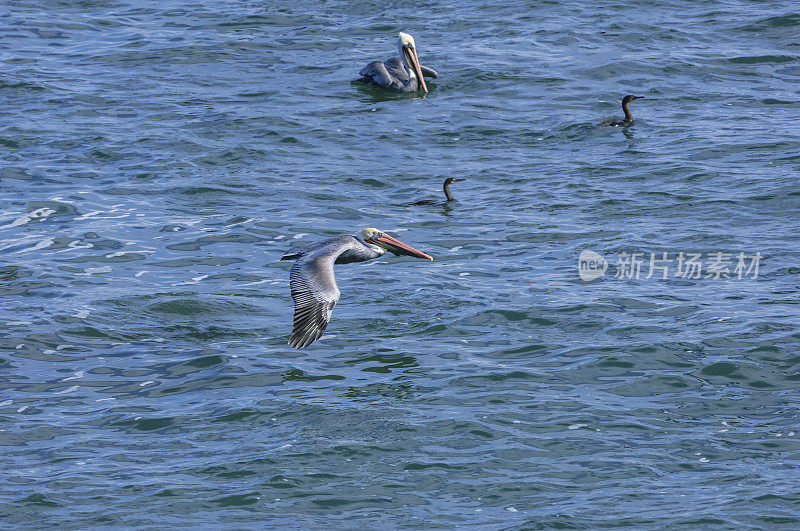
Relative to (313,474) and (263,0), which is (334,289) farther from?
(263,0)

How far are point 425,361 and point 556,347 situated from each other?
1375mm

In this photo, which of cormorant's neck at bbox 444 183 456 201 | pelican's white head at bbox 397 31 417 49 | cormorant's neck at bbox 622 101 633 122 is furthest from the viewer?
pelican's white head at bbox 397 31 417 49

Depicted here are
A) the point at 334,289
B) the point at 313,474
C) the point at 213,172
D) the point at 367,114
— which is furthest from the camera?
the point at 367,114

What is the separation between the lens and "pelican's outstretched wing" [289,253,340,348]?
10797 mm

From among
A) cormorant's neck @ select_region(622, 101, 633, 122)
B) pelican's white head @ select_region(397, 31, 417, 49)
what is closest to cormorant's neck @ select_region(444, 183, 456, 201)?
cormorant's neck @ select_region(622, 101, 633, 122)

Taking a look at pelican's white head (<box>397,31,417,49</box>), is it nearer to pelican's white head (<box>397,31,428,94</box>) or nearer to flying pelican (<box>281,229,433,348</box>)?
pelican's white head (<box>397,31,428,94</box>)

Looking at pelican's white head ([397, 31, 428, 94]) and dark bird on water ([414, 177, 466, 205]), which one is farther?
pelican's white head ([397, 31, 428, 94])

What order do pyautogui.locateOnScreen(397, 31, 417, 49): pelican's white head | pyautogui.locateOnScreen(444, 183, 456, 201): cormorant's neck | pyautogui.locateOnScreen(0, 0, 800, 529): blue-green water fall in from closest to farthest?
1. pyautogui.locateOnScreen(0, 0, 800, 529): blue-green water
2. pyautogui.locateOnScreen(444, 183, 456, 201): cormorant's neck
3. pyautogui.locateOnScreen(397, 31, 417, 49): pelican's white head

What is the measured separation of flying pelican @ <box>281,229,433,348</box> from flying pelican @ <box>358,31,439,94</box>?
7.71m

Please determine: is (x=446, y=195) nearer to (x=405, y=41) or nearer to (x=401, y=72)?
(x=401, y=72)

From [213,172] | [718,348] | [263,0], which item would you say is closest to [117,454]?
[718,348]

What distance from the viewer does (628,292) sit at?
12898 mm
